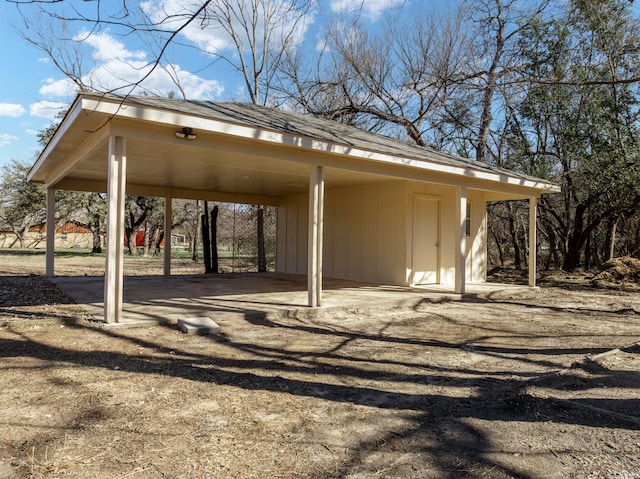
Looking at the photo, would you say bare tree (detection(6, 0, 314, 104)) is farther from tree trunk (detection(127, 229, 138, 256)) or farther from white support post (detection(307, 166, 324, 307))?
tree trunk (detection(127, 229, 138, 256))

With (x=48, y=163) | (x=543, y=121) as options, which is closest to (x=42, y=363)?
(x=48, y=163)

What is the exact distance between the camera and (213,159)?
7.17 meters

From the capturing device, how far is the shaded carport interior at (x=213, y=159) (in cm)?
497

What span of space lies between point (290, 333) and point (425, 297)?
3.47m

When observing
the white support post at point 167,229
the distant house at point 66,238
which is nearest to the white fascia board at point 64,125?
the white support post at point 167,229

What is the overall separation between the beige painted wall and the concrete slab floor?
571mm

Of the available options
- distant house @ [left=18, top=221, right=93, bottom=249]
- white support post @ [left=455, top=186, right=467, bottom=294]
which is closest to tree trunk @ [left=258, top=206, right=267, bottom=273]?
white support post @ [left=455, top=186, right=467, bottom=294]

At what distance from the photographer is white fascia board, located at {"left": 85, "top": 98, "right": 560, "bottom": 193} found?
Result: 465cm

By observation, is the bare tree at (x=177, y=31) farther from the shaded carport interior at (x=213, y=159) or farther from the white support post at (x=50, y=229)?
the white support post at (x=50, y=229)

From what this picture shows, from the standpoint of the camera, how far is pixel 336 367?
3.93m

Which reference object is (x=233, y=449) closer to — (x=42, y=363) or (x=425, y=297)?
(x=42, y=363)

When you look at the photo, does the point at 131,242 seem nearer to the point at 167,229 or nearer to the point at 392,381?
the point at 167,229

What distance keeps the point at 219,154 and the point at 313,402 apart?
15.0 feet

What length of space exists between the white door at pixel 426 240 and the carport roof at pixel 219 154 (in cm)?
120
